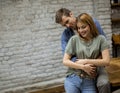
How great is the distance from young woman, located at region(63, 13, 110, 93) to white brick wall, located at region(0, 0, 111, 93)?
243 cm

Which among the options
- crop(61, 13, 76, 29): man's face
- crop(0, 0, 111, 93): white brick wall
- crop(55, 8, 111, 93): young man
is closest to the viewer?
crop(55, 8, 111, 93): young man

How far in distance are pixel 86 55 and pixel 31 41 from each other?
2.55 meters

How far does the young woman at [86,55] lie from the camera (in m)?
2.24

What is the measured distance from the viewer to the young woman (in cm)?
224

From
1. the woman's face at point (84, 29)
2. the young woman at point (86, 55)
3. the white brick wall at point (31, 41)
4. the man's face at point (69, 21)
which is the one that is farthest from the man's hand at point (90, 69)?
the white brick wall at point (31, 41)

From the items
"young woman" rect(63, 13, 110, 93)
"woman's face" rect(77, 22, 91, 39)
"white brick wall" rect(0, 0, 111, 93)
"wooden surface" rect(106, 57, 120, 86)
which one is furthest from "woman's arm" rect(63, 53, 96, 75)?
"white brick wall" rect(0, 0, 111, 93)

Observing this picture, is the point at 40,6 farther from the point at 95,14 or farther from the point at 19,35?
the point at 95,14

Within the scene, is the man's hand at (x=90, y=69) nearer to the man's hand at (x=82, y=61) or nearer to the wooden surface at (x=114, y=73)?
the man's hand at (x=82, y=61)

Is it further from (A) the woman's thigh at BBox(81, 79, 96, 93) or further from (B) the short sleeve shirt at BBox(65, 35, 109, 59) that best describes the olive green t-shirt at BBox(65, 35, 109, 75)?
(A) the woman's thigh at BBox(81, 79, 96, 93)

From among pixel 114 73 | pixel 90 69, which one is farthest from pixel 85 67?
pixel 114 73

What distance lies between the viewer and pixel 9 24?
14.8ft

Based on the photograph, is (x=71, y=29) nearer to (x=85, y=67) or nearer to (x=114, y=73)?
(x=85, y=67)

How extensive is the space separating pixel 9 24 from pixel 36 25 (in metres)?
0.50

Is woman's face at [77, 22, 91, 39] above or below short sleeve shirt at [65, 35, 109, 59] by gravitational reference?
above
